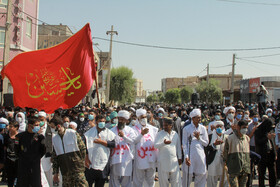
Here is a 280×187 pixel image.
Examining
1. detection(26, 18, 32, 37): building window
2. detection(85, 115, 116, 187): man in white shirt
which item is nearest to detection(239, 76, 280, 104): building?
detection(26, 18, 32, 37): building window

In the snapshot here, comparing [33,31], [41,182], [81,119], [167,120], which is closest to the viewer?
[41,182]

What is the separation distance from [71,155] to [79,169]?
0.29 m

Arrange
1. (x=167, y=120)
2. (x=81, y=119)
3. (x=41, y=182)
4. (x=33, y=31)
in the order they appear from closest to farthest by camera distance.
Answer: (x=41, y=182)
(x=167, y=120)
(x=81, y=119)
(x=33, y=31)

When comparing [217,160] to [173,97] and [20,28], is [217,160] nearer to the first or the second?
[20,28]

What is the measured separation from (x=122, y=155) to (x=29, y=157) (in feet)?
6.35

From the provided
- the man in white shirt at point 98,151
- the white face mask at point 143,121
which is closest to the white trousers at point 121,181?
the man in white shirt at point 98,151

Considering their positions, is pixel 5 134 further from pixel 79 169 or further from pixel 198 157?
pixel 198 157

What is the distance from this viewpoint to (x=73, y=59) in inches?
451

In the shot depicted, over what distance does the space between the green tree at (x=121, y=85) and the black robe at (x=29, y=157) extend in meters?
51.0

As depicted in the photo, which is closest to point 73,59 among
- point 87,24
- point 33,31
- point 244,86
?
point 87,24

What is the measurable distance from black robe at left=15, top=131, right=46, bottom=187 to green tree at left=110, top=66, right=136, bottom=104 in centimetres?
5096

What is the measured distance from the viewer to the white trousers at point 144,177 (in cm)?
731

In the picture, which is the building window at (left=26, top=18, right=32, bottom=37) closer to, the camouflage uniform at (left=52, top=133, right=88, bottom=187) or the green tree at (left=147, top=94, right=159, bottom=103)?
the camouflage uniform at (left=52, top=133, right=88, bottom=187)

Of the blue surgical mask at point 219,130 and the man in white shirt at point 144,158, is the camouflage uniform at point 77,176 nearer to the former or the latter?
the man in white shirt at point 144,158
